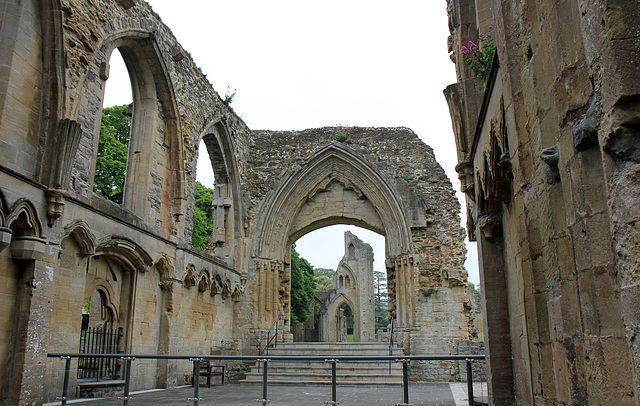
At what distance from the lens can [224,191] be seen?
1405 centimetres

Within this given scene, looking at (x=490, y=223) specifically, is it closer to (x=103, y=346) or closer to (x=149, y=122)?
(x=103, y=346)

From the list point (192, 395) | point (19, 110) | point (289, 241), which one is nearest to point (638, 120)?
point (192, 395)

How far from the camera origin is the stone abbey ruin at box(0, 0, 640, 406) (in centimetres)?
216

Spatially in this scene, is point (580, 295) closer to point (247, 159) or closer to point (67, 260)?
point (67, 260)

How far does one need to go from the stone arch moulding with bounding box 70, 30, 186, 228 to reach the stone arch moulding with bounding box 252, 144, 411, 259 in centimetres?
415

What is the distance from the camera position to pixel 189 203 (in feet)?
36.3

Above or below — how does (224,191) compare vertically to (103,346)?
above

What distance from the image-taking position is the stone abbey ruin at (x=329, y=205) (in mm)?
2158

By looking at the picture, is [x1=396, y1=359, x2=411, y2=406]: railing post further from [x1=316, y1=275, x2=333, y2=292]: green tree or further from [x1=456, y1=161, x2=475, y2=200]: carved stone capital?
[x1=316, y1=275, x2=333, y2=292]: green tree

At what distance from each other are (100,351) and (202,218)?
14352mm

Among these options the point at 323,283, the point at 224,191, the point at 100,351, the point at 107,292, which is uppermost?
the point at 323,283

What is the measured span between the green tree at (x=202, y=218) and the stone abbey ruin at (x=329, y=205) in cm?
793

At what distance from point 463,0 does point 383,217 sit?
842 cm

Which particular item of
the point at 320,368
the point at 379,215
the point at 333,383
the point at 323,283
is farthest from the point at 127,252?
the point at 323,283
